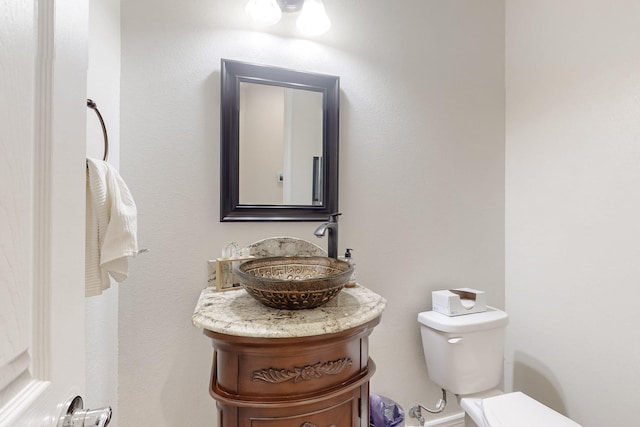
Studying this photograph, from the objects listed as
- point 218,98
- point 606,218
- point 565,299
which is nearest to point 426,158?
point 606,218

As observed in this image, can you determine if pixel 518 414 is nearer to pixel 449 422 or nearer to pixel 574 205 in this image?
pixel 449 422

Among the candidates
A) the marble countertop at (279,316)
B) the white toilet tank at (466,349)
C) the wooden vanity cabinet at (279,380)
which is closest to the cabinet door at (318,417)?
the wooden vanity cabinet at (279,380)

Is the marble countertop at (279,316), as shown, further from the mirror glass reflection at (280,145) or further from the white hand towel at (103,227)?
the mirror glass reflection at (280,145)

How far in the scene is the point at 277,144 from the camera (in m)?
1.44

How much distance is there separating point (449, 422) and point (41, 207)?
2.09 metres

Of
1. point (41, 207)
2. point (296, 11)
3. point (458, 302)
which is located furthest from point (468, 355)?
point (296, 11)

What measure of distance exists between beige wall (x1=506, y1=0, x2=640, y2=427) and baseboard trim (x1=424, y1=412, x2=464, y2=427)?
0.40 meters

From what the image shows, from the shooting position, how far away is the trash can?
1.38 metres

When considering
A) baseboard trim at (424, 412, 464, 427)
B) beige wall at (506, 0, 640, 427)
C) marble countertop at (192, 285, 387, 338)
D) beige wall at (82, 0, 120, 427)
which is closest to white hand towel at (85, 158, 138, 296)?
beige wall at (82, 0, 120, 427)

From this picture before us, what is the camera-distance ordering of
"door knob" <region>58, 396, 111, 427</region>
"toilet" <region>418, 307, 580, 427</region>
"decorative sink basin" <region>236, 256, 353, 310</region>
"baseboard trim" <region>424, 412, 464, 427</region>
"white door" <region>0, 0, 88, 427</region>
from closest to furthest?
1. "white door" <region>0, 0, 88, 427</region>
2. "door knob" <region>58, 396, 111, 427</region>
3. "decorative sink basin" <region>236, 256, 353, 310</region>
4. "toilet" <region>418, 307, 580, 427</region>
5. "baseboard trim" <region>424, 412, 464, 427</region>

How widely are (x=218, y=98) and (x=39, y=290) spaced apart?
3.81ft

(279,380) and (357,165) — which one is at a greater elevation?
(357,165)

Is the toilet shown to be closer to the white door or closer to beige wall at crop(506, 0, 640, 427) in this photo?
beige wall at crop(506, 0, 640, 427)

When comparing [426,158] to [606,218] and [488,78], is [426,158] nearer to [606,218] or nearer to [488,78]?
[488,78]
